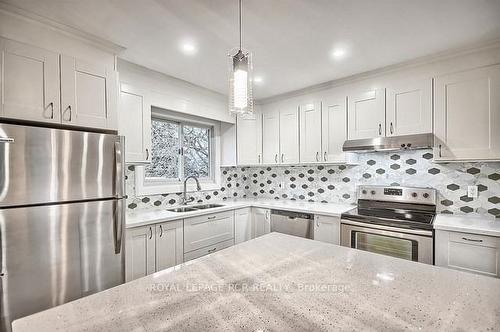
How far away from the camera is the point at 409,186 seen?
261cm

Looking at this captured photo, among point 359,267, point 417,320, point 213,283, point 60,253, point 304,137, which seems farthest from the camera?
point 304,137

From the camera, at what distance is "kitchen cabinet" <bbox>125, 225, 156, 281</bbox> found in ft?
6.95

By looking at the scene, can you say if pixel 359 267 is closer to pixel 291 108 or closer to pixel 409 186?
pixel 409 186

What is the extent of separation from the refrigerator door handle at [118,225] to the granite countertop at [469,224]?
8.10 ft

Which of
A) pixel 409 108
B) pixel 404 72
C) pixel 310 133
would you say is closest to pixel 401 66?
pixel 404 72

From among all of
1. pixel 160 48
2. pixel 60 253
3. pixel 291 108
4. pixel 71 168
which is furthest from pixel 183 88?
pixel 60 253

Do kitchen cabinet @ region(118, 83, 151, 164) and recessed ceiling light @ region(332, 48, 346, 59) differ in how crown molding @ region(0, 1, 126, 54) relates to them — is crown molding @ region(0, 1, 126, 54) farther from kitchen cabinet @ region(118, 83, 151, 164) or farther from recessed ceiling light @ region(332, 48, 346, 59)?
recessed ceiling light @ region(332, 48, 346, 59)

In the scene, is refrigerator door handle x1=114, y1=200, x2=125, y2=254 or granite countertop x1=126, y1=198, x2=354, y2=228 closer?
refrigerator door handle x1=114, y1=200, x2=125, y2=254

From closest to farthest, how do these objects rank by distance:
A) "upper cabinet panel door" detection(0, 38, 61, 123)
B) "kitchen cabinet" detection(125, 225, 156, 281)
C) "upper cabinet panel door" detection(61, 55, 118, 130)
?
1. "upper cabinet panel door" detection(0, 38, 61, 123)
2. "upper cabinet panel door" detection(61, 55, 118, 130)
3. "kitchen cabinet" detection(125, 225, 156, 281)

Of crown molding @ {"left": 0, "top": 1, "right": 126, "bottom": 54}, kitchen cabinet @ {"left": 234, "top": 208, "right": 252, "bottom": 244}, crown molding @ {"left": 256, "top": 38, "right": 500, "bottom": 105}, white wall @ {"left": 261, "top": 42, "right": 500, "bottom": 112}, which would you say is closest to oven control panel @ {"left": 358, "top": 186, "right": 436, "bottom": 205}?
white wall @ {"left": 261, "top": 42, "right": 500, "bottom": 112}

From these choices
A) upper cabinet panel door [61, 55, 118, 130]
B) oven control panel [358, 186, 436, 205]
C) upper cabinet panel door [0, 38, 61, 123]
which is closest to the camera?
upper cabinet panel door [0, 38, 61, 123]

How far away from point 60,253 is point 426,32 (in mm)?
3021

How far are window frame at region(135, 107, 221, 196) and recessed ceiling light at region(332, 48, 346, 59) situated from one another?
1.93 meters

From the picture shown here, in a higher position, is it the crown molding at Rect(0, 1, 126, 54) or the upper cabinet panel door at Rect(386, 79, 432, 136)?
the crown molding at Rect(0, 1, 126, 54)
